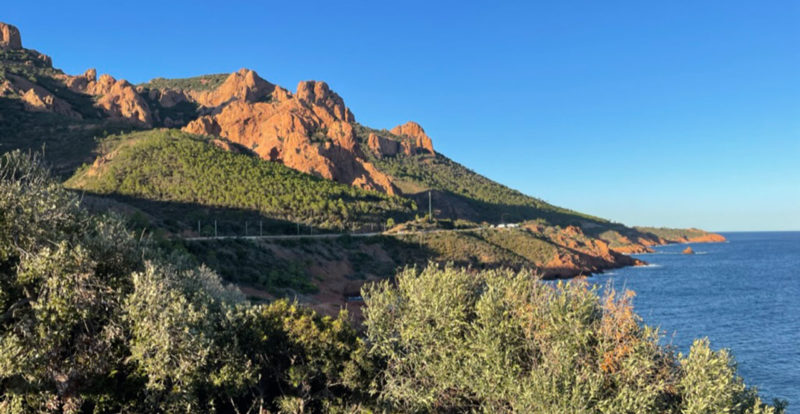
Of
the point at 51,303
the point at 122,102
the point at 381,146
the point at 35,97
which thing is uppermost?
the point at 122,102

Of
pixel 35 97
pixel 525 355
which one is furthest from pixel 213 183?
pixel 525 355

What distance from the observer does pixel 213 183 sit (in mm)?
87188

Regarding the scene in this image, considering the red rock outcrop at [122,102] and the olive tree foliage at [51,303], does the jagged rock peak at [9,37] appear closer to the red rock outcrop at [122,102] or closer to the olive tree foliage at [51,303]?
the red rock outcrop at [122,102]

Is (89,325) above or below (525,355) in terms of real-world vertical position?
above

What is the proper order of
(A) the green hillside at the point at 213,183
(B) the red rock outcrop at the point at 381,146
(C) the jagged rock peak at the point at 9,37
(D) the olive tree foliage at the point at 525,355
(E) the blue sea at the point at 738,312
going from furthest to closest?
(B) the red rock outcrop at the point at 381,146, (C) the jagged rock peak at the point at 9,37, (A) the green hillside at the point at 213,183, (E) the blue sea at the point at 738,312, (D) the olive tree foliage at the point at 525,355

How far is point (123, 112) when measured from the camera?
471 feet

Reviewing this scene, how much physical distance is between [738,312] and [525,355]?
5569 centimetres

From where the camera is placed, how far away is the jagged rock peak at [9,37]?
16606cm

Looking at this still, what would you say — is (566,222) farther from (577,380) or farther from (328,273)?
(577,380)

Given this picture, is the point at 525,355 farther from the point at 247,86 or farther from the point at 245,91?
the point at 247,86

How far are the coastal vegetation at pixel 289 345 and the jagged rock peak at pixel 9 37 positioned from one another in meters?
196

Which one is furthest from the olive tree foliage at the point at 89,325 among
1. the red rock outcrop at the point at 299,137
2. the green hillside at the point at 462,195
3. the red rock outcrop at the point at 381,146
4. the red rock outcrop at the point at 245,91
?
the red rock outcrop at the point at 381,146

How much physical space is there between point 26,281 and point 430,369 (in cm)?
1375

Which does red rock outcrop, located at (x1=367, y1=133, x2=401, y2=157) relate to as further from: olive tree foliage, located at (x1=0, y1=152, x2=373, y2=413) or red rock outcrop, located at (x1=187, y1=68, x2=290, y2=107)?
olive tree foliage, located at (x1=0, y1=152, x2=373, y2=413)
